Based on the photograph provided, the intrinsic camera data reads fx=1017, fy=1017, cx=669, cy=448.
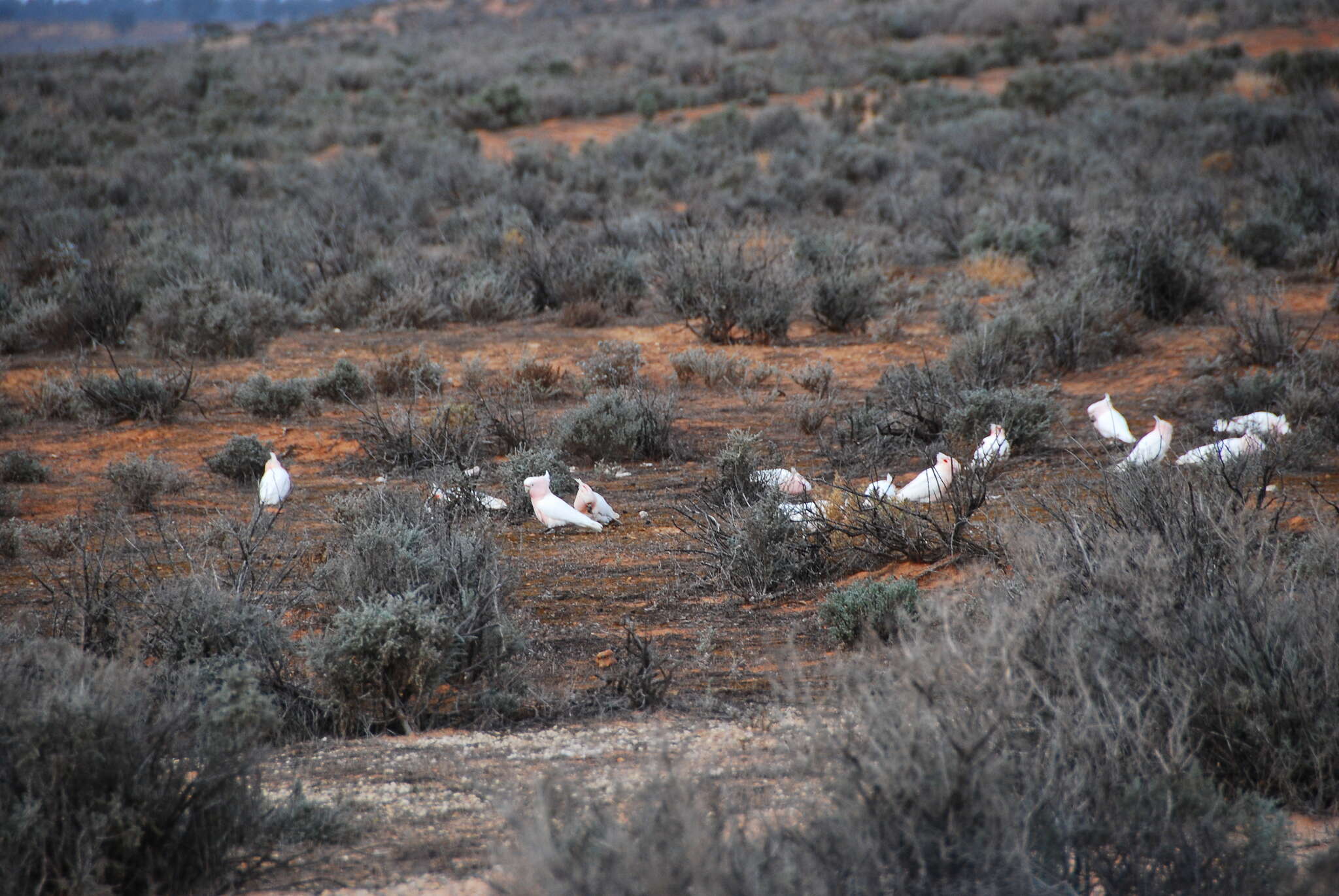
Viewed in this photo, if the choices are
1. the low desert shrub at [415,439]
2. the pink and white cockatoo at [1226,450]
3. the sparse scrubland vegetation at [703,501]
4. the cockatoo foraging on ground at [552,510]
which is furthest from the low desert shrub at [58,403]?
the pink and white cockatoo at [1226,450]

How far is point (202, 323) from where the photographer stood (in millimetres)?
9477

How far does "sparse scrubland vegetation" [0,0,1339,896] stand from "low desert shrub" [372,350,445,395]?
0.11 feet

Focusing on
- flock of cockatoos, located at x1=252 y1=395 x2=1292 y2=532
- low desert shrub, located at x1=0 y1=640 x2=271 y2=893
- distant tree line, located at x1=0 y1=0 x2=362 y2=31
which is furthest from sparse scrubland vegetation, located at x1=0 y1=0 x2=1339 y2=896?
distant tree line, located at x1=0 y1=0 x2=362 y2=31

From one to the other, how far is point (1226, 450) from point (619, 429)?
362 cm

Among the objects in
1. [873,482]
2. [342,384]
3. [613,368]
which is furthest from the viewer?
[613,368]

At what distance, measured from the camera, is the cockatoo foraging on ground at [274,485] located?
6.01 metres

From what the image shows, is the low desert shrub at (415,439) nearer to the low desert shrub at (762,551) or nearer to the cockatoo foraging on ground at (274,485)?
the cockatoo foraging on ground at (274,485)

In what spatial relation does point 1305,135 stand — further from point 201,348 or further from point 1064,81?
point 201,348

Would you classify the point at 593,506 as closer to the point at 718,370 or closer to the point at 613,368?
the point at 613,368

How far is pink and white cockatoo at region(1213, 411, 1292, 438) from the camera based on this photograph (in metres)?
6.05

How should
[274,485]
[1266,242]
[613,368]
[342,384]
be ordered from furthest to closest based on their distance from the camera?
[1266,242], [613,368], [342,384], [274,485]

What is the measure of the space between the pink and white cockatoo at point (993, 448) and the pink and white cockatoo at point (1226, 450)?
3.03 feet

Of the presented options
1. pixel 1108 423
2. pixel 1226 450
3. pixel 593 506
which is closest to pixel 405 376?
pixel 593 506

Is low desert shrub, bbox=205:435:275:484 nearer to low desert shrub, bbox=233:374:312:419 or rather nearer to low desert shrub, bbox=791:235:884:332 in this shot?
low desert shrub, bbox=233:374:312:419
